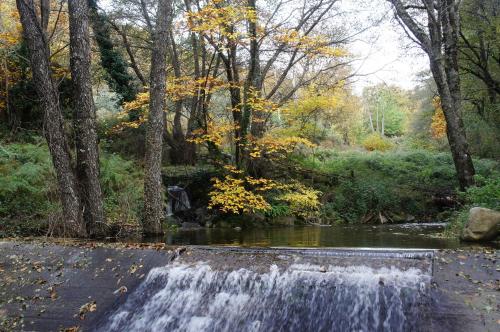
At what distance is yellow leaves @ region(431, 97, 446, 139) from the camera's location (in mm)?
23217

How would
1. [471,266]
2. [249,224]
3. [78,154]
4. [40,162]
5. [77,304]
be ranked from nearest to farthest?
[471,266] → [77,304] → [78,154] → [40,162] → [249,224]

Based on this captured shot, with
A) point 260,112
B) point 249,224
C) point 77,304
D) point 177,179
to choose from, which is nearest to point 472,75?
point 260,112

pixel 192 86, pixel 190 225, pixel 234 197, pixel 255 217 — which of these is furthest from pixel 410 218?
pixel 192 86

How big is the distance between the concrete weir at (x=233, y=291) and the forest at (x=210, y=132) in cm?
246

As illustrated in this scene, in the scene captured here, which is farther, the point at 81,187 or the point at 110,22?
the point at 110,22

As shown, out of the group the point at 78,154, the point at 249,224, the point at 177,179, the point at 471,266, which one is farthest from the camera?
the point at 177,179

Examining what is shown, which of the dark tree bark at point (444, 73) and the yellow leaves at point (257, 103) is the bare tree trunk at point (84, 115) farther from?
the dark tree bark at point (444, 73)

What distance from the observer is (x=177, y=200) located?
14.8m

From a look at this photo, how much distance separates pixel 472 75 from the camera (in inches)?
767

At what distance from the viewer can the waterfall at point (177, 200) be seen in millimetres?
14923

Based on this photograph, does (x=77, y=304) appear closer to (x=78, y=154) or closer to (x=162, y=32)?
(x=78, y=154)

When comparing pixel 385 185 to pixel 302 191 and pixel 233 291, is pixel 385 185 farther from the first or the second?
pixel 233 291

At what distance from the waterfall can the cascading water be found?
8500 millimetres

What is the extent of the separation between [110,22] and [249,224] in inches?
355
